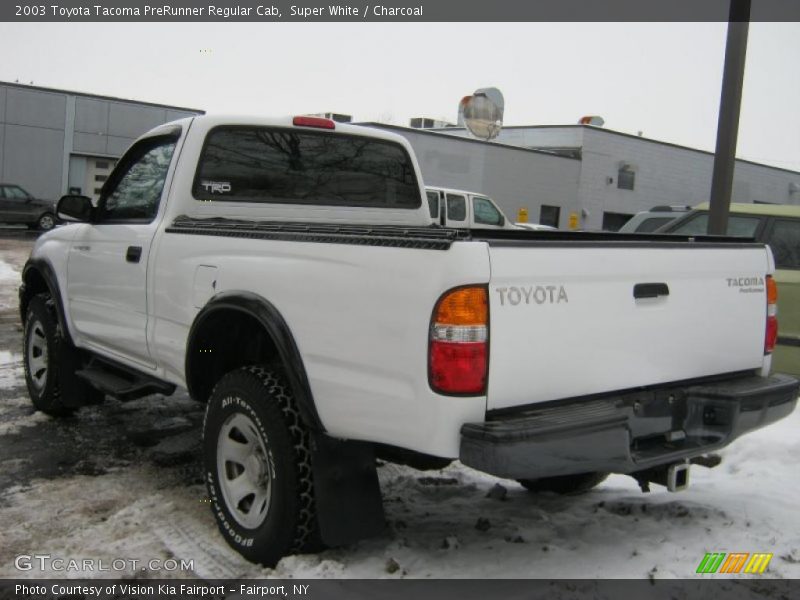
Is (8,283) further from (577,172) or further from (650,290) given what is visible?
(577,172)

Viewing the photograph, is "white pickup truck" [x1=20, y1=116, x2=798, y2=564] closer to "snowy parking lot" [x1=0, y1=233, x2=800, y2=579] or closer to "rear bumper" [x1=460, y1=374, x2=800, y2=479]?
"rear bumper" [x1=460, y1=374, x2=800, y2=479]

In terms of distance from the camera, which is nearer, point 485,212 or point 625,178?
point 485,212

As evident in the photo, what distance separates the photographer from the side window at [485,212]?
16766mm

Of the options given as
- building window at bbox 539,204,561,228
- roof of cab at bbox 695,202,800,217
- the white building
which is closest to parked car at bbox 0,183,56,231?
the white building

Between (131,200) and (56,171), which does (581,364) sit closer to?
(131,200)

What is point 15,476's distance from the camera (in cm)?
459

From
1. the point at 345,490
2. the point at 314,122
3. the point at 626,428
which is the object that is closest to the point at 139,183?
the point at 314,122

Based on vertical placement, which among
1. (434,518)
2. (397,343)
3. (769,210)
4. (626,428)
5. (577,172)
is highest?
(577,172)

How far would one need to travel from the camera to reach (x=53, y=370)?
5.56 meters

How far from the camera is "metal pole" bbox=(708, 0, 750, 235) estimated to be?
6.14m

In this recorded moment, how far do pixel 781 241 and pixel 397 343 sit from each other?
536 cm

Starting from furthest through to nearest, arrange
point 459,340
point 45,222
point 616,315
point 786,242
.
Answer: point 45,222 → point 786,242 → point 616,315 → point 459,340

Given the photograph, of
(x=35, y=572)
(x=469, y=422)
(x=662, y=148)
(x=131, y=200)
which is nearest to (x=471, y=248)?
(x=469, y=422)

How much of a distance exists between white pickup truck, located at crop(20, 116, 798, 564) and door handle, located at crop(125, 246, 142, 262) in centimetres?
1
